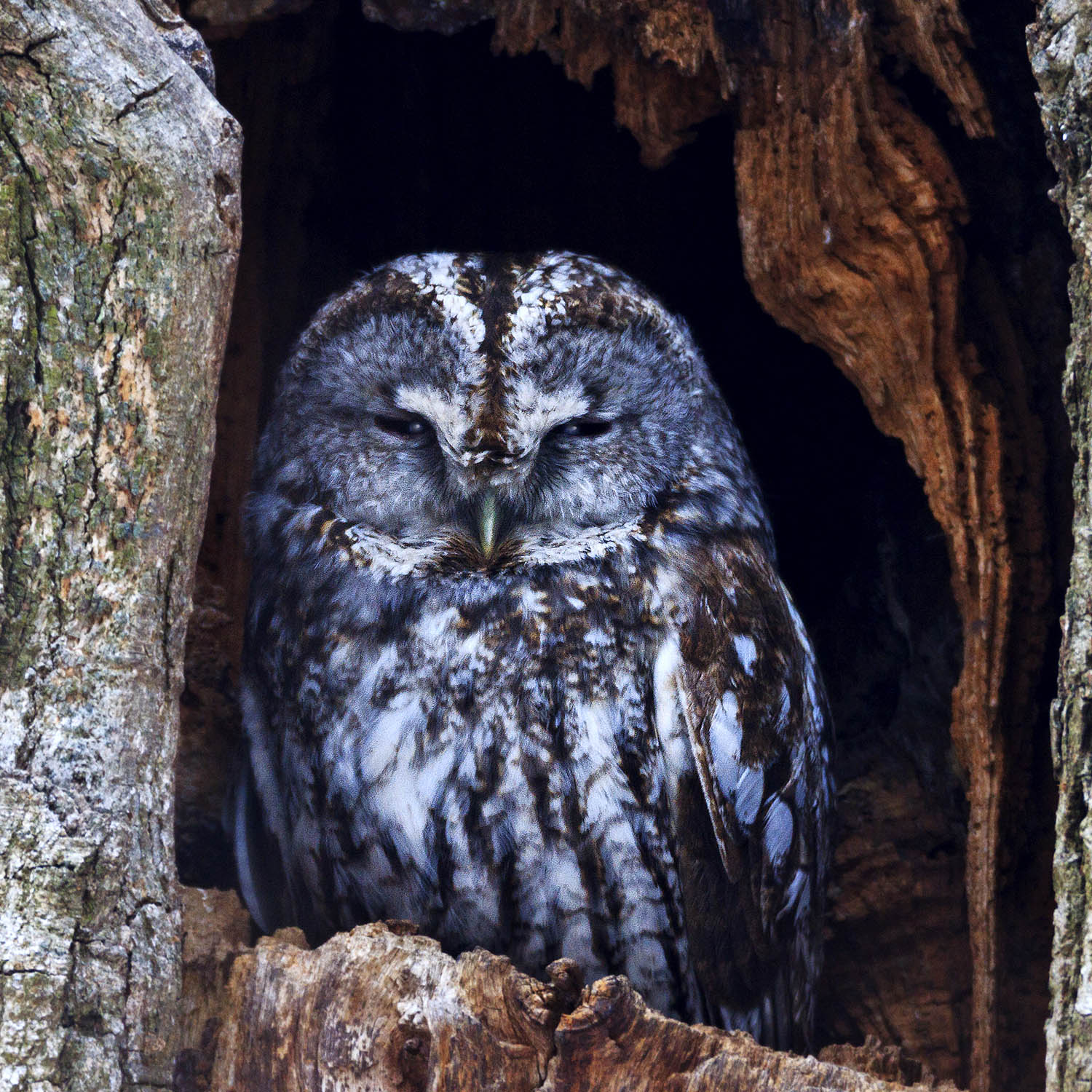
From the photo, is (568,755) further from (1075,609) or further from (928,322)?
(928,322)

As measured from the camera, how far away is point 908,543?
9.56 ft

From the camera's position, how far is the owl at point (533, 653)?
2.23 m

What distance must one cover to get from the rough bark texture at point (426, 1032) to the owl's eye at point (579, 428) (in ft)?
3.26

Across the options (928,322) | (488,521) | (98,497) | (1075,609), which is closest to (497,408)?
(488,521)

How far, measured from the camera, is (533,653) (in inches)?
89.4

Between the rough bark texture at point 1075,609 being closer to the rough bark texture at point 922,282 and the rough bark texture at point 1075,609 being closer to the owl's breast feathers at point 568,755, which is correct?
the rough bark texture at point 922,282

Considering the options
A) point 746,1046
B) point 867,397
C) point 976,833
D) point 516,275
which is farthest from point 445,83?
point 746,1046

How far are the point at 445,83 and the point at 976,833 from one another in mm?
2208

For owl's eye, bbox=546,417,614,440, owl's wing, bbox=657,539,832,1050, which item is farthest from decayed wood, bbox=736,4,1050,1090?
owl's eye, bbox=546,417,614,440

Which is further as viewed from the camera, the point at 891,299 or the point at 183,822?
the point at 183,822

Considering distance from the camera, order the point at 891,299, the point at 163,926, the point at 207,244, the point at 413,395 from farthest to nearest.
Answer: the point at 891,299
the point at 413,395
the point at 207,244
the point at 163,926

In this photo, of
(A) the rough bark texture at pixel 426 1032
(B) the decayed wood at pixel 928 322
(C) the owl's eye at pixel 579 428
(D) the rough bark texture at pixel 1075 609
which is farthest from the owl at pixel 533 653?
(D) the rough bark texture at pixel 1075 609

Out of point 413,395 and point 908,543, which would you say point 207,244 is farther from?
point 908,543

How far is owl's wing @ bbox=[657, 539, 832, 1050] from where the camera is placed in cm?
225
